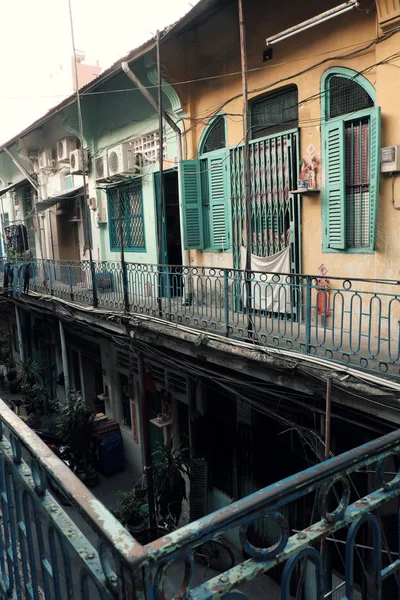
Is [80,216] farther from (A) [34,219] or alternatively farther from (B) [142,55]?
(B) [142,55]

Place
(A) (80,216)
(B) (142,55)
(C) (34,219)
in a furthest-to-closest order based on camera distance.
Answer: (C) (34,219) → (A) (80,216) → (B) (142,55)

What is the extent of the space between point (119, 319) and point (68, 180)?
830 centimetres

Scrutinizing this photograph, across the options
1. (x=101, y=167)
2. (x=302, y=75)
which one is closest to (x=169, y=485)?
(x=302, y=75)

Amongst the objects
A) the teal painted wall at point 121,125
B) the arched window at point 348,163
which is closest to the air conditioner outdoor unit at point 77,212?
the teal painted wall at point 121,125

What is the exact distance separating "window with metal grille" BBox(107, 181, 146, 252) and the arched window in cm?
555

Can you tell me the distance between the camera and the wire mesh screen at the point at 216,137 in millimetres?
8789

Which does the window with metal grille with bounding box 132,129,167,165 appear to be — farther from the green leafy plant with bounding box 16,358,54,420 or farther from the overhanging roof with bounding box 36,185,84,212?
the green leafy plant with bounding box 16,358,54,420

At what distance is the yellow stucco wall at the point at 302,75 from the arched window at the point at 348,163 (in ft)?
0.44

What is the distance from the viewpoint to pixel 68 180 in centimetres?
1525

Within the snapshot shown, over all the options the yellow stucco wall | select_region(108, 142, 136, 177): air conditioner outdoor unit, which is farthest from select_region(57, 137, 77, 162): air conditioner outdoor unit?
the yellow stucco wall

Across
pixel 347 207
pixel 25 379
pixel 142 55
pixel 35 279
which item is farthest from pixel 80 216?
pixel 347 207

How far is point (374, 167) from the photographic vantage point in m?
6.11

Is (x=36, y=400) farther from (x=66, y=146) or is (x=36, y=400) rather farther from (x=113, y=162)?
(x=113, y=162)

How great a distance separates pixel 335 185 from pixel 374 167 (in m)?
0.73
